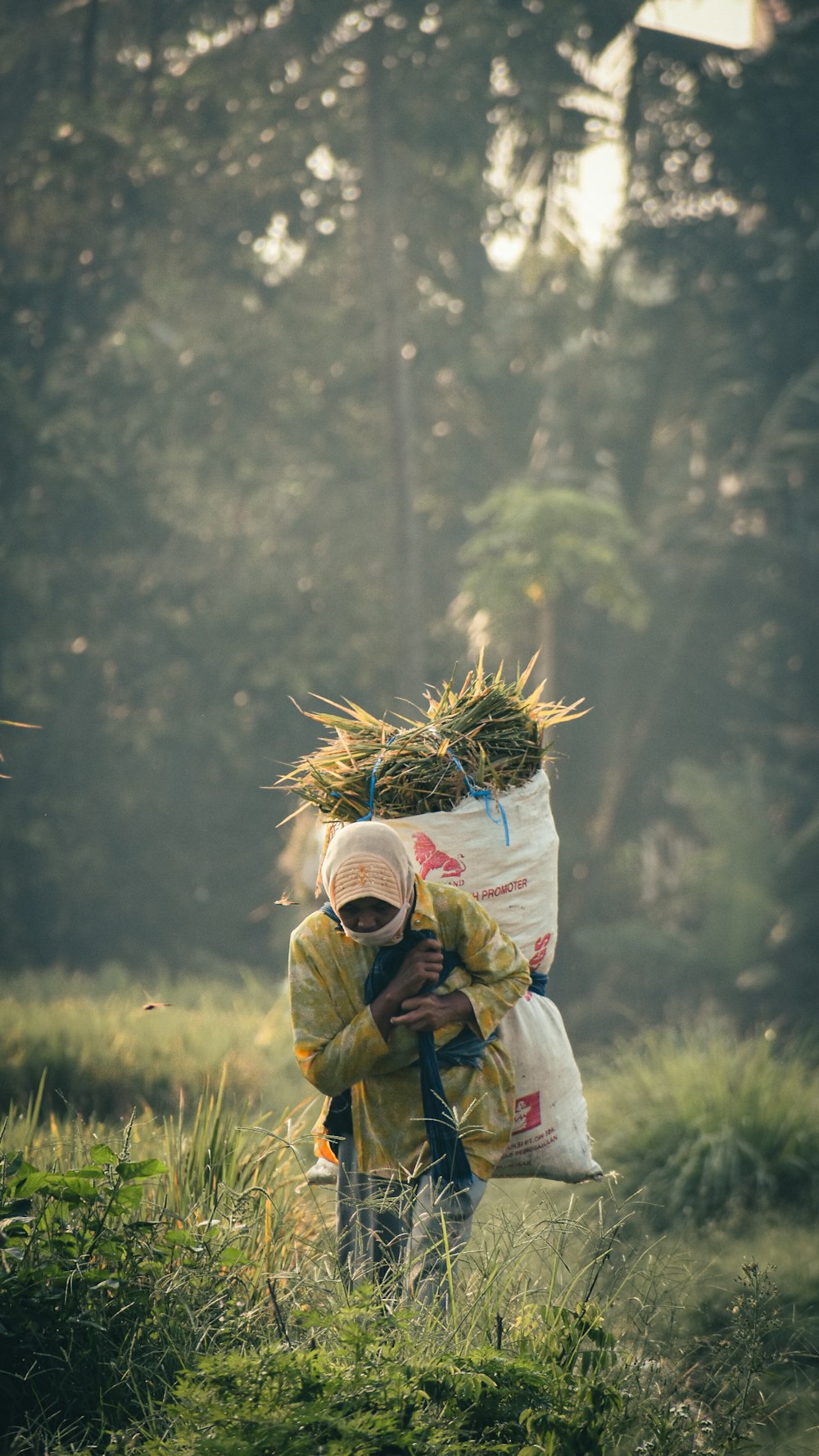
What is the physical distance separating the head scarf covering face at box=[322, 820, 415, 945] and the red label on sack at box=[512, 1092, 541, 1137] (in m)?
0.84

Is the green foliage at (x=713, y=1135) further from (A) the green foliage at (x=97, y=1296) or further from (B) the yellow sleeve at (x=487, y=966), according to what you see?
(A) the green foliage at (x=97, y=1296)

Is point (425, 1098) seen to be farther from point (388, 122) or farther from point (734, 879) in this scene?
point (388, 122)

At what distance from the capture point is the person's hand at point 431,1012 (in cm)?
392

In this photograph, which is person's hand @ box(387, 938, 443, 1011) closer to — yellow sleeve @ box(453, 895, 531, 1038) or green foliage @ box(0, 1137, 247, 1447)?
yellow sleeve @ box(453, 895, 531, 1038)

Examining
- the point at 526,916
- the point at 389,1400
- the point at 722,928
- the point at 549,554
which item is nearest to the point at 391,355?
the point at 549,554

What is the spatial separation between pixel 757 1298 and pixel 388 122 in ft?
68.8

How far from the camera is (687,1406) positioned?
3.63 meters

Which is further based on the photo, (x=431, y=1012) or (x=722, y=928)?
(x=722, y=928)

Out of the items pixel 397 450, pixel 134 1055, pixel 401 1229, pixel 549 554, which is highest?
pixel 397 450

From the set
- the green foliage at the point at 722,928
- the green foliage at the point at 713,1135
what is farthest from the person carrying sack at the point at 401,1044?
the green foliage at the point at 722,928

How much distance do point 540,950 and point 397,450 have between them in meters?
16.9

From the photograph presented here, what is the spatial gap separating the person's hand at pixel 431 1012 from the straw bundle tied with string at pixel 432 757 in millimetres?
838

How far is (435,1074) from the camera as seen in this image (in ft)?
13.0

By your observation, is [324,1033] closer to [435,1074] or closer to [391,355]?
[435,1074]
